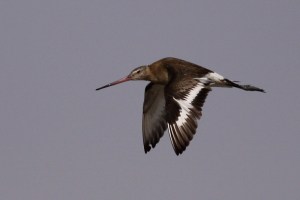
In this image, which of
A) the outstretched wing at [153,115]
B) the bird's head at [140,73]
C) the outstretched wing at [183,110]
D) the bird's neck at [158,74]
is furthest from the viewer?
the outstretched wing at [153,115]

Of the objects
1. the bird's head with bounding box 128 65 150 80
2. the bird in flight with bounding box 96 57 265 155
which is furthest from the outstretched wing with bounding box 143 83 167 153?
the bird's head with bounding box 128 65 150 80

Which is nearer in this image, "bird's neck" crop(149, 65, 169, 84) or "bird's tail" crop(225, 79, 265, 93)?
"bird's tail" crop(225, 79, 265, 93)

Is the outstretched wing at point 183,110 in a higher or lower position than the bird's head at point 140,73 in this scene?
lower

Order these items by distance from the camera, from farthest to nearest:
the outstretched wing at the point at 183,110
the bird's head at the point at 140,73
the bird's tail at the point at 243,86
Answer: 1. the bird's head at the point at 140,73
2. the bird's tail at the point at 243,86
3. the outstretched wing at the point at 183,110

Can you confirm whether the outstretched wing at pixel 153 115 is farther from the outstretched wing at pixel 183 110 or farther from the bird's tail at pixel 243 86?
the outstretched wing at pixel 183 110

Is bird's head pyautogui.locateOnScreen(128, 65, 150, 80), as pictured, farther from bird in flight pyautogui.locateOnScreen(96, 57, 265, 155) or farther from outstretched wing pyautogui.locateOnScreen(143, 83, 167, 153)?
outstretched wing pyautogui.locateOnScreen(143, 83, 167, 153)

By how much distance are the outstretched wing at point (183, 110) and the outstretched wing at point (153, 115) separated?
2186 millimetres

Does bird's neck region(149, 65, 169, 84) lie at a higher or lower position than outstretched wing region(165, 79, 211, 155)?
higher

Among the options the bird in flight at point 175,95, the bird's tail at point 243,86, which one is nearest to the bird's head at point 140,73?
the bird in flight at point 175,95

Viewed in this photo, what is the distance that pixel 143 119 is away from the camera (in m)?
18.0

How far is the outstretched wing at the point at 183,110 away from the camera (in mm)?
14919

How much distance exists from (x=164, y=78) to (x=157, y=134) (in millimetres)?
1234

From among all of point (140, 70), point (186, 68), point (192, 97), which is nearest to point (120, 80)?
point (140, 70)

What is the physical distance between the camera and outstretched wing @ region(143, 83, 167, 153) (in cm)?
1775
